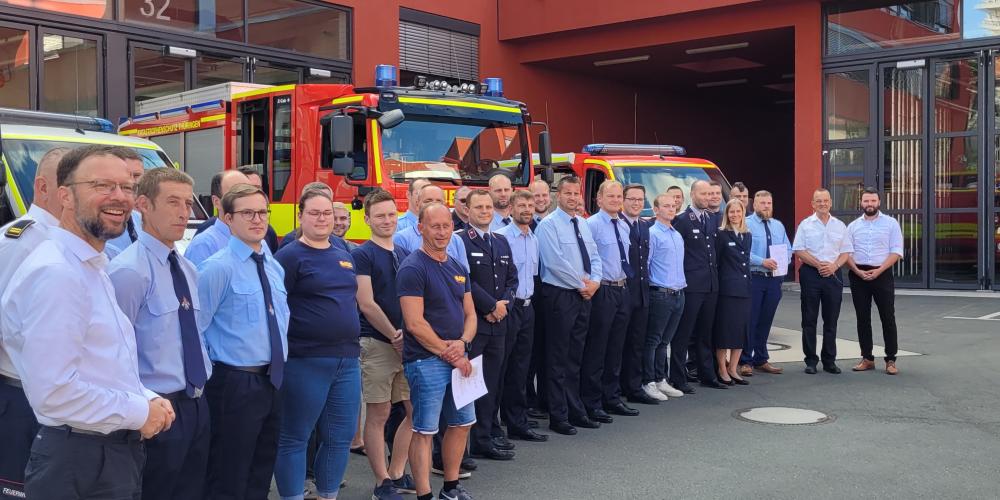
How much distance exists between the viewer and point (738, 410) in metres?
8.54

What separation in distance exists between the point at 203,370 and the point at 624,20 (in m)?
18.6

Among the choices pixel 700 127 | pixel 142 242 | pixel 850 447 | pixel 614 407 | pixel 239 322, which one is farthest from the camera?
pixel 700 127

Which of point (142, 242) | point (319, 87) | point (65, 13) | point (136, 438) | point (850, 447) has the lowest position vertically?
point (850, 447)

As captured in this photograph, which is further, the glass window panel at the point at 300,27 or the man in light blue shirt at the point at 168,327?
the glass window panel at the point at 300,27

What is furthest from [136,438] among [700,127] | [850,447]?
[700,127]

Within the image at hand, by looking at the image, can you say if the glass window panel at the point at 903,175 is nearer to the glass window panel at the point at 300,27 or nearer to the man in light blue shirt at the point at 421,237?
the glass window panel at the point at 300,27

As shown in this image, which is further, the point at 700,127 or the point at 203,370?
the point at 700,127

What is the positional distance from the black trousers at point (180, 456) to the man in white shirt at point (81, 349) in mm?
481

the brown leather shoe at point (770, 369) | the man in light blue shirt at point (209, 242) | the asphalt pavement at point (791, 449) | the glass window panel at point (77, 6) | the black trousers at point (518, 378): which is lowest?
the asphalt pavement at point (791, 449)

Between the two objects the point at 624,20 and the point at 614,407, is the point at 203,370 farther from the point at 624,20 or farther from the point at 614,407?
the point at 624,20

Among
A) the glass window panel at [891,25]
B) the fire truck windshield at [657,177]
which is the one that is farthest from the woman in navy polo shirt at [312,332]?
the glass window panel at [891,25]

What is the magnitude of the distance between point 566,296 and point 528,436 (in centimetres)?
118

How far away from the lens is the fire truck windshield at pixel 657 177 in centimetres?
1358

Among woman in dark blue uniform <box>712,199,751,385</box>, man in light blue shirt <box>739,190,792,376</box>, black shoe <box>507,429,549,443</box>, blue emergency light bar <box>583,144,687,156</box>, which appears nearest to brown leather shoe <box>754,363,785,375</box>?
man in light blue shirt <box>739,190,792,376</box>
